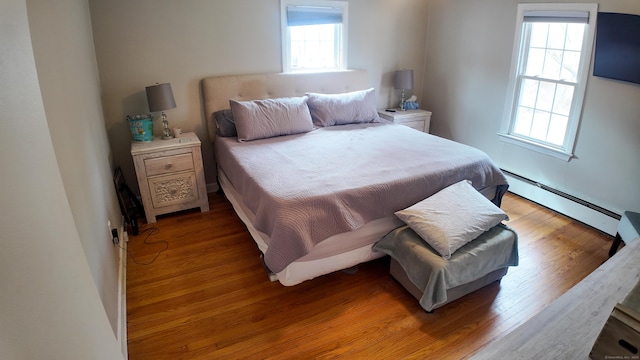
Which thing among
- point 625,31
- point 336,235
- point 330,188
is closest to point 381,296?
point 336,235

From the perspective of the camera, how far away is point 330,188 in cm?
239

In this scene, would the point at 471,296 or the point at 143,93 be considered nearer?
the point at 471,296

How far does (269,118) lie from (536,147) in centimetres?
260

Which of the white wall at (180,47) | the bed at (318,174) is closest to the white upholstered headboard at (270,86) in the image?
the bed at (318,174)

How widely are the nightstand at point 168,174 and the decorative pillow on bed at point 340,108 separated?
1245 millimetres

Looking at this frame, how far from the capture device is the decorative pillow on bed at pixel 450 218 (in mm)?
2232

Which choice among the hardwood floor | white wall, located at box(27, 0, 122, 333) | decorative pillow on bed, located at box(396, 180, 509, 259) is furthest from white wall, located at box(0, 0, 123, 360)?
decorative pillow on bed, located at box(396, 180, 509, 259)

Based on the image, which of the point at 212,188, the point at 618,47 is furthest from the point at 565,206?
the point at 212,188

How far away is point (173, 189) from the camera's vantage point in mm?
3346

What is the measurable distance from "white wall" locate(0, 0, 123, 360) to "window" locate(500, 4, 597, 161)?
3767 millimetres

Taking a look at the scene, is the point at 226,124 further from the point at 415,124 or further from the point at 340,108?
the point at 415,124

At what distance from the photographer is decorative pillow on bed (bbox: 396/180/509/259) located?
2232mm

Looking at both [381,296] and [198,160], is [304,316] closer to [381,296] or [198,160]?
[381,296]

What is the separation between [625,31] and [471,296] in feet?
7.66
